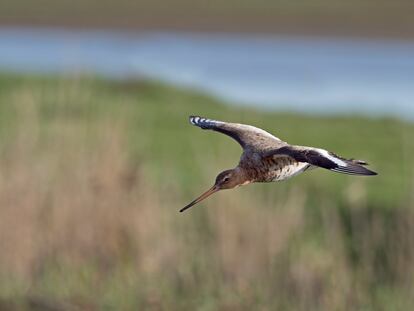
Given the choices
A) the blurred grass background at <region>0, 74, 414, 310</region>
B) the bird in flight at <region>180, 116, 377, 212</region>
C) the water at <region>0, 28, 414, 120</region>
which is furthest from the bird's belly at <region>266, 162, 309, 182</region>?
the water at <region>0, 28, 414, 120</region>

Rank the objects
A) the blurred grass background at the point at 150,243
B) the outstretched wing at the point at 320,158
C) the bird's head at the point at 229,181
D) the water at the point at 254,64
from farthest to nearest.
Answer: the water at the point at 254,64 < the blurred grass background at the point at 150,243 < the bird's head at the point at 229,181 < the outstretched wing at the point at 320,158

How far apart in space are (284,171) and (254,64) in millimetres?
23875

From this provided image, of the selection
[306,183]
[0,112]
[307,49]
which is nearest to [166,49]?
[307,49]

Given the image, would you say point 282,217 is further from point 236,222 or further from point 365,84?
point 365,84

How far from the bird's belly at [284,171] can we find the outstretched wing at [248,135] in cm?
13

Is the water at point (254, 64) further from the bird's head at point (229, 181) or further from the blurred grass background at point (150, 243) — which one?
the bird's head at point (229, 181)

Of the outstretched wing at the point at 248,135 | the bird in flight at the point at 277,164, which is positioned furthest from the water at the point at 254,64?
the bird in flight at the point at 277,164

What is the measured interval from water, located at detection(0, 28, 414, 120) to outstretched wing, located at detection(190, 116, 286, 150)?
13.1m

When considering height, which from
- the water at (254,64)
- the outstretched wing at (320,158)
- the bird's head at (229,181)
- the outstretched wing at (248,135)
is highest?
the water at (254,64)

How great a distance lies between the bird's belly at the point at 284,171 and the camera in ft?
9.61

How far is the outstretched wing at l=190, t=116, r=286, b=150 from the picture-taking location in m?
3.15

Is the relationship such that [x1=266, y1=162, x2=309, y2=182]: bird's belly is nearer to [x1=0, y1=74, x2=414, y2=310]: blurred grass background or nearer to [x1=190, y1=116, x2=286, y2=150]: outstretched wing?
[x1=190, y1=116, x2=286, y2=150]: outstretched wing

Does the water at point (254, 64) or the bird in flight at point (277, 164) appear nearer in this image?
the bird in flight at point (277, 164)

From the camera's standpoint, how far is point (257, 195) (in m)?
9.42
